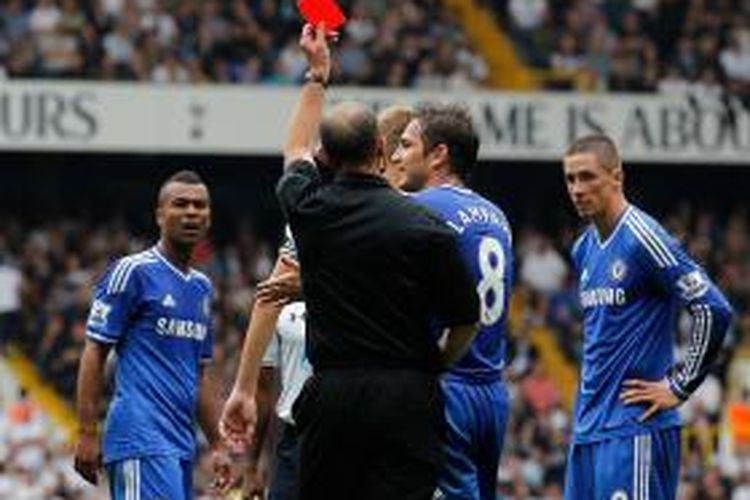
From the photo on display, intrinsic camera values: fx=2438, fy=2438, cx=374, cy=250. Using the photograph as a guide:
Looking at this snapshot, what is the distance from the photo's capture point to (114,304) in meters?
10.9

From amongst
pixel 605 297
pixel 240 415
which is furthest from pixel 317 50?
pixel 605 297

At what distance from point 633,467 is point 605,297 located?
710 mm

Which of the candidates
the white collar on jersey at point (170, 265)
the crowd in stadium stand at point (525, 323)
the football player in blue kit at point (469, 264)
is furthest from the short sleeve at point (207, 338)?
the crowd in stadium stand at point (525, 323)

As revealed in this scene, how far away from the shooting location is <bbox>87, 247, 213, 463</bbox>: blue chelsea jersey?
10898 millimetres

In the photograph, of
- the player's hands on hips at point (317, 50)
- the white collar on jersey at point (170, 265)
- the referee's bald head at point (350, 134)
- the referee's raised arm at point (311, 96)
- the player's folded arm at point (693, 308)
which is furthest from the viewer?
the white collar on jersey at point (170, 265)

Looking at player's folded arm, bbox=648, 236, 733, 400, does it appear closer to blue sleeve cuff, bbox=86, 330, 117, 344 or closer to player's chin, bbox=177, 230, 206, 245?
player's chin, bbox=177, 230, 206, 245

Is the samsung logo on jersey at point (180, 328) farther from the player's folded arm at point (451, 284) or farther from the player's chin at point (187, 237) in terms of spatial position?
the player's folded arm at point (451, 284)

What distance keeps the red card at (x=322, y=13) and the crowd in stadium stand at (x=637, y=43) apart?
57.1 feet

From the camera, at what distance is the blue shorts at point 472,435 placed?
9.44 metres

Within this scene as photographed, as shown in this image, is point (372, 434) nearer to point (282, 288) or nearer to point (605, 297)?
point (282, 288)

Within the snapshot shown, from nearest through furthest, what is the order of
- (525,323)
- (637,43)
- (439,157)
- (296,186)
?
(296,186) → (439,157) → (525,323) → (637,43)

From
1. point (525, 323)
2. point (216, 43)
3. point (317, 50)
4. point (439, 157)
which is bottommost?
point (439, 157)

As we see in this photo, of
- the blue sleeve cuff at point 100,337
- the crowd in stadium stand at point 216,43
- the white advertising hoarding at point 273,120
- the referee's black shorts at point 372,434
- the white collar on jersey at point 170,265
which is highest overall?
the crowd in stadium stand at point 216,43

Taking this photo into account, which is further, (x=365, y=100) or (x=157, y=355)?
(x=365, y=100)
